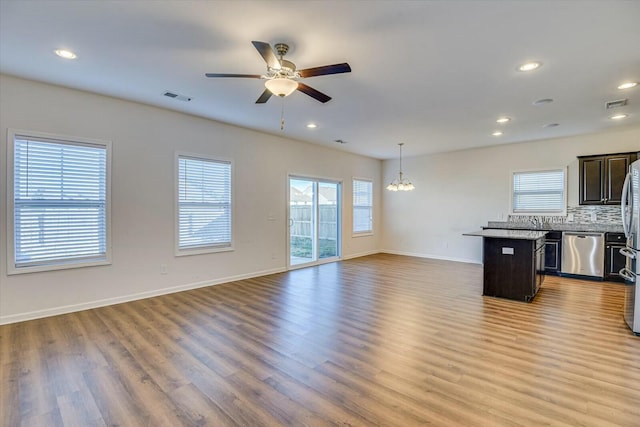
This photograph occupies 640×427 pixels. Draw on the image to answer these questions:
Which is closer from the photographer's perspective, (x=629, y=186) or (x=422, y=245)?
(x=629, y=186)

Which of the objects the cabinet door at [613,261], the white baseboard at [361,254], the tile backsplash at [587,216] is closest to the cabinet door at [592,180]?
the tile backsplash at [587,216]

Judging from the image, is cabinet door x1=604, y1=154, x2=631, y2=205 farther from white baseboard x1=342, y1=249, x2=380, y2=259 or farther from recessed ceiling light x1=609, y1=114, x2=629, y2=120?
white baseboard x1=342, y1=249, x2=380, y2=259

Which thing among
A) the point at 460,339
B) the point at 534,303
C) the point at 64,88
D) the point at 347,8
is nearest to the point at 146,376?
the point at 460,339

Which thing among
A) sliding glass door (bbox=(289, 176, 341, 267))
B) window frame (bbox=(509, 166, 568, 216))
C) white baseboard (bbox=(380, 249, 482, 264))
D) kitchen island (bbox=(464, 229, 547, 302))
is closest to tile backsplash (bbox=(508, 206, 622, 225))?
window frame (bbox=(509, 166, 568, 216))

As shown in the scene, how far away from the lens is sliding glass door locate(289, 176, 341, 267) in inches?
272

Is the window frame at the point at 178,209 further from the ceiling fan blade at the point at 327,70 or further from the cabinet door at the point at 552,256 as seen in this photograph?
the cabinet door at the point at 552,256

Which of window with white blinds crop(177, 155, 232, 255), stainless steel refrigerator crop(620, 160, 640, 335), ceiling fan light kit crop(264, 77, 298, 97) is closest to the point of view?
ceiling fan light kit crop(264, 77, 298, 97)

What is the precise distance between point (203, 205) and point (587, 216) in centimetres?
734

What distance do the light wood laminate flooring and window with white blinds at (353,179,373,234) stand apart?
4.13 meters

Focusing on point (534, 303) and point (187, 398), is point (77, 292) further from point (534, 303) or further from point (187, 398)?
point (534, 303)

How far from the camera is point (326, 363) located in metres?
2.70

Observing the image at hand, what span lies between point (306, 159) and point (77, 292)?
470cm

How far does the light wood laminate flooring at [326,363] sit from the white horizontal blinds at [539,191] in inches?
104

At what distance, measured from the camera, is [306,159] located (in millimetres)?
7078
